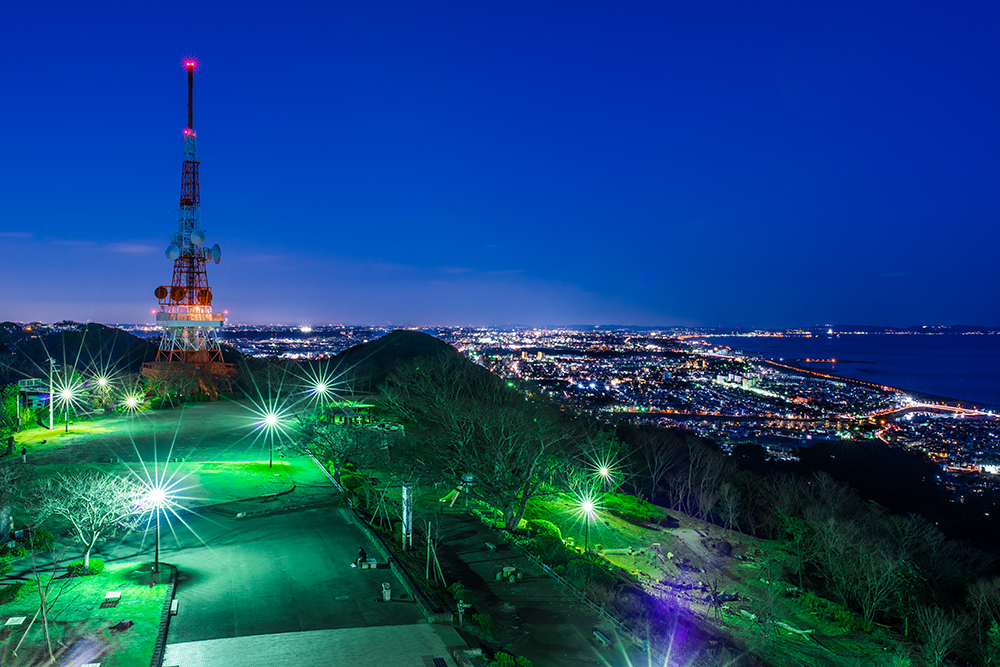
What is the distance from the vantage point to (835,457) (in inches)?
1873

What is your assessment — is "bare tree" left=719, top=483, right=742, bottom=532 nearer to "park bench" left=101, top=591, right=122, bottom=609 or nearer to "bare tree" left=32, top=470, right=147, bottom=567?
"bare tree" left=32, top=470, right=147, bottom=567

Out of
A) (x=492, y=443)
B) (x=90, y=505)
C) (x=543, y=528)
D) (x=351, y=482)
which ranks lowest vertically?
(x=543, y=528)

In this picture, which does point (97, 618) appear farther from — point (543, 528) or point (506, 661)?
point (543, 528)

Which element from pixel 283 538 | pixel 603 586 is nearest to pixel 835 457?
pixel 603 586

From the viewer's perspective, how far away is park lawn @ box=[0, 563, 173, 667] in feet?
42.5

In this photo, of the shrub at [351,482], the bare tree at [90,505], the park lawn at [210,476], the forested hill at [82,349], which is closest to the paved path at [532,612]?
the shrub at [351,482]

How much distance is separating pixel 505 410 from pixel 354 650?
19.4 metres

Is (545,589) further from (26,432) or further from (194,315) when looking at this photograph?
(194,315)

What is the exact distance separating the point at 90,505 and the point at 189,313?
40.7 meters

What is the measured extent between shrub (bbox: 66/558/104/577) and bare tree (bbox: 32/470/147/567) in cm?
15

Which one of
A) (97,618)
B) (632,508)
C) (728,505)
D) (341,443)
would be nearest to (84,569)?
(97,618)

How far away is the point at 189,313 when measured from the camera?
54344 mm

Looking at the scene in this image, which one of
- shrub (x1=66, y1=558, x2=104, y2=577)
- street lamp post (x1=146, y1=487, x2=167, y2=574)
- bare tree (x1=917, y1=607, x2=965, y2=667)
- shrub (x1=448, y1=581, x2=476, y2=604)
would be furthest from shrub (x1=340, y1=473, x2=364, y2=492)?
bare tree (x1=917, y1=607, x2=965, y2=667)

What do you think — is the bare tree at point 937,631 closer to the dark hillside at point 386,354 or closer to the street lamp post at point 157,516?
the street lamp post at point 157,516
